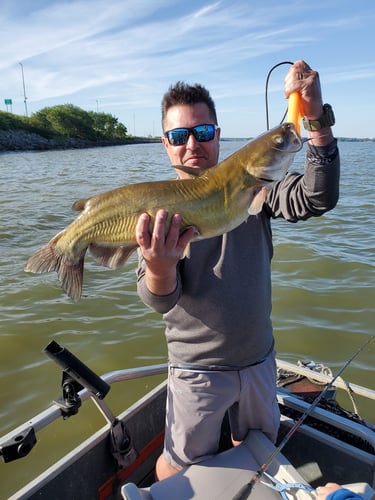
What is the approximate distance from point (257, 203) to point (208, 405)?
123 centimetres

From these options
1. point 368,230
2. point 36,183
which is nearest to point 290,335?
point 368,230

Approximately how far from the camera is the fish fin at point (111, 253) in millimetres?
2346

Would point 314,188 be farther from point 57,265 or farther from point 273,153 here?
point 57,265

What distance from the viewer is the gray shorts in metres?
2.59

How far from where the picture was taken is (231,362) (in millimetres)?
2602

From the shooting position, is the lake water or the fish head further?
the lake water

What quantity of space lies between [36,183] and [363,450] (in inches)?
778

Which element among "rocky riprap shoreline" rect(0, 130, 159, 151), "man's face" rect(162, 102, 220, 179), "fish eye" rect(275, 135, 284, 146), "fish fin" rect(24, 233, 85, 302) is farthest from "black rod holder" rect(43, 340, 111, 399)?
"rocky riprap shoreline" rect(0, 130, 159, 151)

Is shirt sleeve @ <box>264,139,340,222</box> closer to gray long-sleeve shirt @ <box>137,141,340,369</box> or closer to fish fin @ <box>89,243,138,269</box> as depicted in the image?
gray long-sleeve shirt @ <box>137,141,340,369</box>

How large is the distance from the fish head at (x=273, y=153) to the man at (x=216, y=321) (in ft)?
0.92

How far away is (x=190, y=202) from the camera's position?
224cm

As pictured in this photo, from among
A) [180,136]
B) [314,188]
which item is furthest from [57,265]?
[314,188]

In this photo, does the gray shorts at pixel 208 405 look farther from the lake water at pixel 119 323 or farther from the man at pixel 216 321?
the lake water at pixel 119 323

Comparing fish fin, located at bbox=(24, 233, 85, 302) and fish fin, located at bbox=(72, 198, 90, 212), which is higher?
fish fin, located at bbox=(72, 198, 90, 212)
